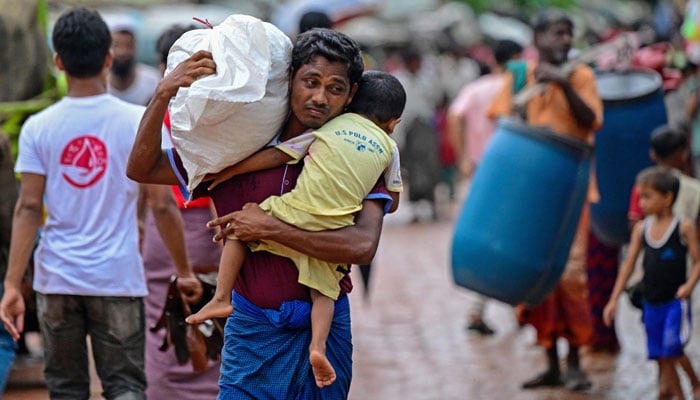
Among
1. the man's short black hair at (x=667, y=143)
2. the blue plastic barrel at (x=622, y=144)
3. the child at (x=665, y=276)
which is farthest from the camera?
the blue plastic barrel at (x=622, y=144)

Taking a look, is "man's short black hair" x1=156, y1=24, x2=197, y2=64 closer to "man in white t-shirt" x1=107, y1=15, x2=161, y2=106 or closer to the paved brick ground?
"man in white t-shirt" x1=107, y1=15, x2=161, y2=106

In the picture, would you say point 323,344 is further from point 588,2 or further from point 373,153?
point 588,2

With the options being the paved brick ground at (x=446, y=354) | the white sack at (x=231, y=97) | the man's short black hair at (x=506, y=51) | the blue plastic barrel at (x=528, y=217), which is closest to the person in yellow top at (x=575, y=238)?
the paved brick ground at (x=446, y=354)

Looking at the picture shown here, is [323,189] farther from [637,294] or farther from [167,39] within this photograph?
[637,294]

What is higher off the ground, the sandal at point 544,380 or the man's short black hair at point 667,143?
the man's short black hair at point 667,143

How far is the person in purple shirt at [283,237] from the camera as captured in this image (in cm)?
389

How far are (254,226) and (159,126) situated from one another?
44cm

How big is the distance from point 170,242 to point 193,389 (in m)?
0.78

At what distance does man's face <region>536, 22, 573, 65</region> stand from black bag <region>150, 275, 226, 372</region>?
2.99 m

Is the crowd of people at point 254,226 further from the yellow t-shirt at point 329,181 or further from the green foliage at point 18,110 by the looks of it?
the green foliage at point 18,110

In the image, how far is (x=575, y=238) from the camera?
7.56m

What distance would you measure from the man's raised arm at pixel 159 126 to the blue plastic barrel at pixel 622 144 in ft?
14.9

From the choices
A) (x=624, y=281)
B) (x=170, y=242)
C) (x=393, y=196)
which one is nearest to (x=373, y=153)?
(x=393, y=196)

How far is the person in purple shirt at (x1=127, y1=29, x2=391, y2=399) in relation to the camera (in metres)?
3.89
